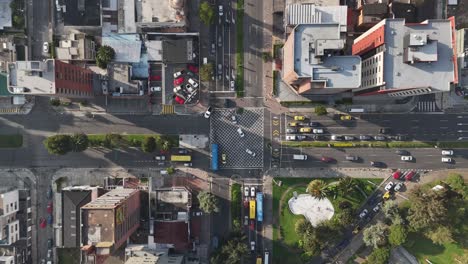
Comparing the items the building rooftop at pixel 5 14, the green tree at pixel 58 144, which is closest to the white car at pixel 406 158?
the green tree at pixel 58 144

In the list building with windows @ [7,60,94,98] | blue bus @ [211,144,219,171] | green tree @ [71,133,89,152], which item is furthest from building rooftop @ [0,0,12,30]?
blue bus @ [211,144,219,171]

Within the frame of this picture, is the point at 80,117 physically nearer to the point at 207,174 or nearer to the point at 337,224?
the point at 207,174

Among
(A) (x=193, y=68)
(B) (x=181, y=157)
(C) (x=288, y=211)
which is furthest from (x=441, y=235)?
(A) (x=193, y=68)

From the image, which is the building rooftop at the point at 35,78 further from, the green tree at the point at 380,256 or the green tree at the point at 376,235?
the green tree at the point at 380,256

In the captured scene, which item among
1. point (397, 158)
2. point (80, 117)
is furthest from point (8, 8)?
point (397, 158)

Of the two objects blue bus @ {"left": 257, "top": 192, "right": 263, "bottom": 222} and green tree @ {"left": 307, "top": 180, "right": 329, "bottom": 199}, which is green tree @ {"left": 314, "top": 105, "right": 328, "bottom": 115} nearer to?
green tree @ {"left": 307, "top": 180, "right": 329, "bottom": 199}

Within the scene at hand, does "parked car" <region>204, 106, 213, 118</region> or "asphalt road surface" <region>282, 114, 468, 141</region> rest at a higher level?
"parked car" <region>204, 106, 213, 118</region>

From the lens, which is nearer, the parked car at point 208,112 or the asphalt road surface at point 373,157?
the parked car at point 208,112

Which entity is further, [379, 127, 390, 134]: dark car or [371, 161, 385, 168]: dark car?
[371, 161, 385, 168]: dark car
